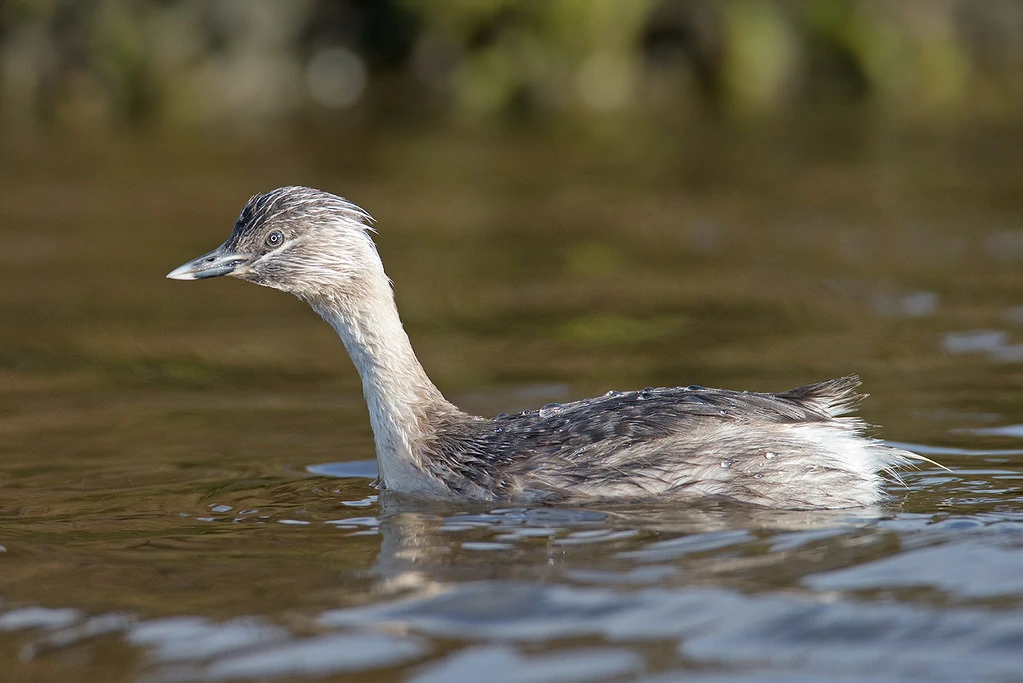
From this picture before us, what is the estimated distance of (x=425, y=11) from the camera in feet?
73.8

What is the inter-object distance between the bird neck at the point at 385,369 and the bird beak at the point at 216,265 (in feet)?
1.42

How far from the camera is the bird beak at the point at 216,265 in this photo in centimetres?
769

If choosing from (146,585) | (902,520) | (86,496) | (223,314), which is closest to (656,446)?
A: (902,520)

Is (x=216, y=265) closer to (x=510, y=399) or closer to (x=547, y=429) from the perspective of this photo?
(x=547, y=429)

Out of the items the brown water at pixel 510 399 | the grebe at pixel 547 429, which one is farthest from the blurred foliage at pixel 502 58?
the grebe at pixel 547 429

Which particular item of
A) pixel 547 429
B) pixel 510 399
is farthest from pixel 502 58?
pixel 547 429

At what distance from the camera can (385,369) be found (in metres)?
7.76

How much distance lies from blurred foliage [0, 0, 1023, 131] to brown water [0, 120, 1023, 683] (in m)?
2.88

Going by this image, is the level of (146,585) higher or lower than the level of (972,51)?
lower

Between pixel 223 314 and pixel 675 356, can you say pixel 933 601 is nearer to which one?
pixel 675 356

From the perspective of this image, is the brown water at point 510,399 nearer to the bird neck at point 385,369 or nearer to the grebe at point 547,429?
the grebe at point 547,429

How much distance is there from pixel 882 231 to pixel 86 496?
350 inches

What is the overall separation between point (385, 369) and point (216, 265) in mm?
983

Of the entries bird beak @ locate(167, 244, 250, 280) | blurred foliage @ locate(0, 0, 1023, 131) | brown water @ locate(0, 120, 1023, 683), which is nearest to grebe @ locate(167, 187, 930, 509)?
bird beak @ locate(167, 244, 250, 280)
